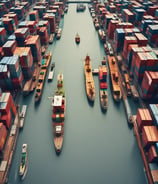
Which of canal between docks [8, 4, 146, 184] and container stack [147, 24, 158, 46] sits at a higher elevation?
container stack [147, 24, 158, 46]

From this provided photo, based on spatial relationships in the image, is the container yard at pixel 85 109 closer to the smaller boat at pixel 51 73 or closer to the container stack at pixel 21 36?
the container stack at pixel 21 36

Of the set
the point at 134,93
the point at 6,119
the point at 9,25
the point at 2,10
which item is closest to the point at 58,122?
the point at 6,119

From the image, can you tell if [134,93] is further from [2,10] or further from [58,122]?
[2,10]

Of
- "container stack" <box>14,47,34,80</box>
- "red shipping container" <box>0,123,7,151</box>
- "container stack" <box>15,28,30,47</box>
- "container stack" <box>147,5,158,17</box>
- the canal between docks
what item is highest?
"container stack" <box>147,5,158,17</box>

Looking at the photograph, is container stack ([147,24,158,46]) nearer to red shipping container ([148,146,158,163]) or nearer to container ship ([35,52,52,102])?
container ship ([35,52,52,102])

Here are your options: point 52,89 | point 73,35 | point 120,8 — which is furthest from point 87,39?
point 120,8

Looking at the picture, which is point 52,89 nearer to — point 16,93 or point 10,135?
point 16,93

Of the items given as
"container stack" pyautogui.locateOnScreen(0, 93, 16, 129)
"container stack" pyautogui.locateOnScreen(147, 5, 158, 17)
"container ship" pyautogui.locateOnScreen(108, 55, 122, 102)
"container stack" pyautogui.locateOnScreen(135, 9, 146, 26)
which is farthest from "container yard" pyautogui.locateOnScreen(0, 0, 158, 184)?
"container stack" pyautogui.locateOnScreen(147, 5, 158, 17)
